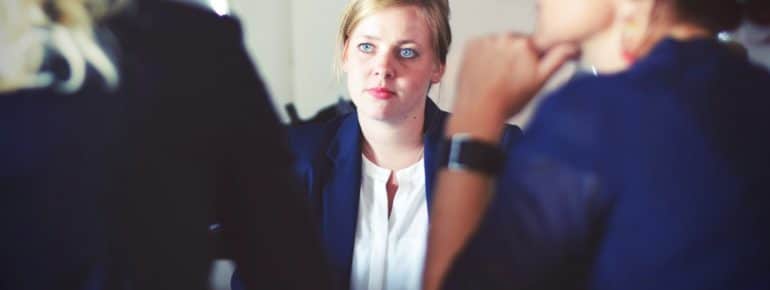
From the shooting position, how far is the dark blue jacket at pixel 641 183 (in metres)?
0.56

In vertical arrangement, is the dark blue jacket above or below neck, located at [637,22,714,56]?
below

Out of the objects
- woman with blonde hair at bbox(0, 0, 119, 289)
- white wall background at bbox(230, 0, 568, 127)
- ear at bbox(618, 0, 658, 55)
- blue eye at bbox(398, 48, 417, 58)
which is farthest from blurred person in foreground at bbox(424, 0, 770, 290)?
woman with blonde hair at bbox(0, 0, 119, 289)

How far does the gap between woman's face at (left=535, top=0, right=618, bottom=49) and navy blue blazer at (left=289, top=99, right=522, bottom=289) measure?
6.7 inches

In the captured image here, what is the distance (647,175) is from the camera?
56 cm

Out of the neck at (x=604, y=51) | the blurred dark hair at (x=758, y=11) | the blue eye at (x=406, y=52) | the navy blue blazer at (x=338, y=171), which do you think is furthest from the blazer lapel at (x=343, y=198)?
the blurred dark hair at (x=758, y=11)

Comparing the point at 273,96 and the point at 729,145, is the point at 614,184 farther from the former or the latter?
the point at 273,96

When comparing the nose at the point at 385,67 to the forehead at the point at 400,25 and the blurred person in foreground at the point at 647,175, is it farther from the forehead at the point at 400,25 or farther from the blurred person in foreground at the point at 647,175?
the blurred person in foreground at the point at 647,175

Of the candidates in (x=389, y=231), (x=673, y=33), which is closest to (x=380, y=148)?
(x=389, y=231)

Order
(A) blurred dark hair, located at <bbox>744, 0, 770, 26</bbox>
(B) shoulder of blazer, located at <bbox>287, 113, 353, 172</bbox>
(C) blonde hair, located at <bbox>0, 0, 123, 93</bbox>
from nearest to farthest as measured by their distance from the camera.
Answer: (C) blonde hair, located at <bbox>0, 0, 123, 93</bbox>
(A) blurred dark hair, located at <bbox>744, 0, 770, 26</bbox>
(B) shoulder of blazer, located at <bbox>287, 113, 353, 172</bbox>

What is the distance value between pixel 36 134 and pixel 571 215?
50 centimetres

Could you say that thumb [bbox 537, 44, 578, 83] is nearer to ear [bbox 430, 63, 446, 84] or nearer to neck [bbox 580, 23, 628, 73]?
neck [bbox 580, 23, 628, 73]

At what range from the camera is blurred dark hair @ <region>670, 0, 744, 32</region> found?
1.99ft

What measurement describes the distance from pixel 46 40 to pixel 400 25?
0.40m

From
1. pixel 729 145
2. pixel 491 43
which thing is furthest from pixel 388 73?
pixel 729 145
